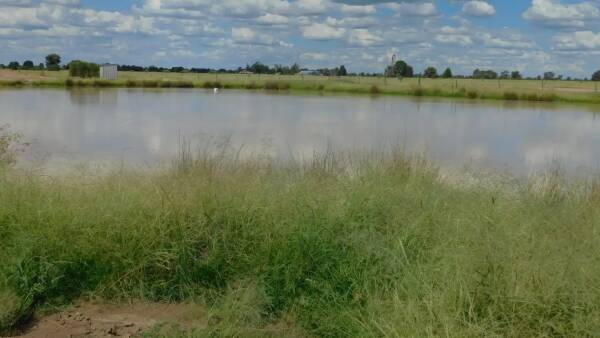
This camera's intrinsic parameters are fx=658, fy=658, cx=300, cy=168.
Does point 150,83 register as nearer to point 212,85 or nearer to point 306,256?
point 212,85

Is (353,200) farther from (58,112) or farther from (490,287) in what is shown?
(58,112)

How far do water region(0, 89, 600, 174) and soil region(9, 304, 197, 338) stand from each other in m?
4.69

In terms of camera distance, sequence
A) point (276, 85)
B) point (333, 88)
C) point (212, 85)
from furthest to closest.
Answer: point (212, 85) < point (276, 85) < point (333, 88)

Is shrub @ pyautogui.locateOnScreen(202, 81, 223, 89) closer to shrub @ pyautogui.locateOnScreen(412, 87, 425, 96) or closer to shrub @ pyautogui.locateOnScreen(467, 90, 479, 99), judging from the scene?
shrub @ pyautogui.locateOnScreen(412, 87, 425, 96)

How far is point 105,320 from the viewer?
14.1 feet

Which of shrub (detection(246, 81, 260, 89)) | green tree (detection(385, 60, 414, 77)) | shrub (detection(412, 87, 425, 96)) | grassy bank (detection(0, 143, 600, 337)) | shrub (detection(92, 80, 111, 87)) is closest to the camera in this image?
grassy bank (detection(0, 143, 600, 337))

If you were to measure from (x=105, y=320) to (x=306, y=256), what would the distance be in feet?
4.63

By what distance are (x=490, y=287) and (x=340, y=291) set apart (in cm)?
108

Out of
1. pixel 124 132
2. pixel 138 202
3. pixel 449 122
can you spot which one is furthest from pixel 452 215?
pixel 449 122

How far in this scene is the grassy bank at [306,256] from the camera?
3.70 metres

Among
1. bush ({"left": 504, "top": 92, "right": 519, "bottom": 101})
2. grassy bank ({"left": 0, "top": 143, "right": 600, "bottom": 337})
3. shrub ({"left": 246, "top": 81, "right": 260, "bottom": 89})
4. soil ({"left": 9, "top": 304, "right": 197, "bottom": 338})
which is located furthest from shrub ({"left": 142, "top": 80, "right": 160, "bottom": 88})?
soil ({"left": 9, "top": 304, "right": 197, "bottom": 338})

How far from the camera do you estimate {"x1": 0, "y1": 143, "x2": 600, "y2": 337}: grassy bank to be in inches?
146

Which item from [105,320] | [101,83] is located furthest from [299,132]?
[101,83]

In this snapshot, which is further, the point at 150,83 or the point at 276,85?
the point at 150,83
